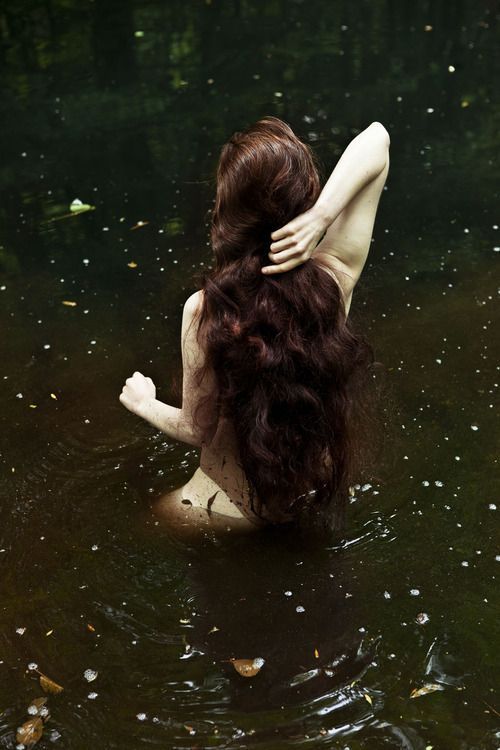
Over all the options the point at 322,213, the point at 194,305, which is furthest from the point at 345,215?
the point at 194,305

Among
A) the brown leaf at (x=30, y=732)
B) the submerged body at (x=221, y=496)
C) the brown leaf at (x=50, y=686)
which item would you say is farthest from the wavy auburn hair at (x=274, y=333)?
the brown leaf at (x=30, y=732)

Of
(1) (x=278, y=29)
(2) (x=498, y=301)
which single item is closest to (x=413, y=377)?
(2) (x=498, y=301)

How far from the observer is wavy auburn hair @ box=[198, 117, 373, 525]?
8.82 feet

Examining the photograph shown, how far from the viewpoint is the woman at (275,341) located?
2.72 m

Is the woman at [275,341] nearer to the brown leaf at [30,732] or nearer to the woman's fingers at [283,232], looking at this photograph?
the woman's fingers at [283,232]

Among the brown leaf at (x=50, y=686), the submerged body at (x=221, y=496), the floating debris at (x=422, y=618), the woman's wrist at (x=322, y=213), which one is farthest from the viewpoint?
the submerged body at (x=221, y=496)

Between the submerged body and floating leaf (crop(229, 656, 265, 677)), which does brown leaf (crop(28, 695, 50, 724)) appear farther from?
the submerged body

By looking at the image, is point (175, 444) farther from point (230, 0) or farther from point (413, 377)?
point (230, 0)

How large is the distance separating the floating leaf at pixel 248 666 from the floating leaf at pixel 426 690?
18.1 inches

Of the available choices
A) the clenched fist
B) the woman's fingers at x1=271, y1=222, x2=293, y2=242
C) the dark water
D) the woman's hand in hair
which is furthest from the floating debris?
the woman's fingers at x1=271, y1=222, x2=293, y2=242

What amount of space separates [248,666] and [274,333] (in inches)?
40.1

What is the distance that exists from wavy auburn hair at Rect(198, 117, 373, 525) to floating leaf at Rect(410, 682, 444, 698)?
2.42 feet

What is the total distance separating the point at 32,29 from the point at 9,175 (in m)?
2.83

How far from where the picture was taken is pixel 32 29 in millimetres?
8492
